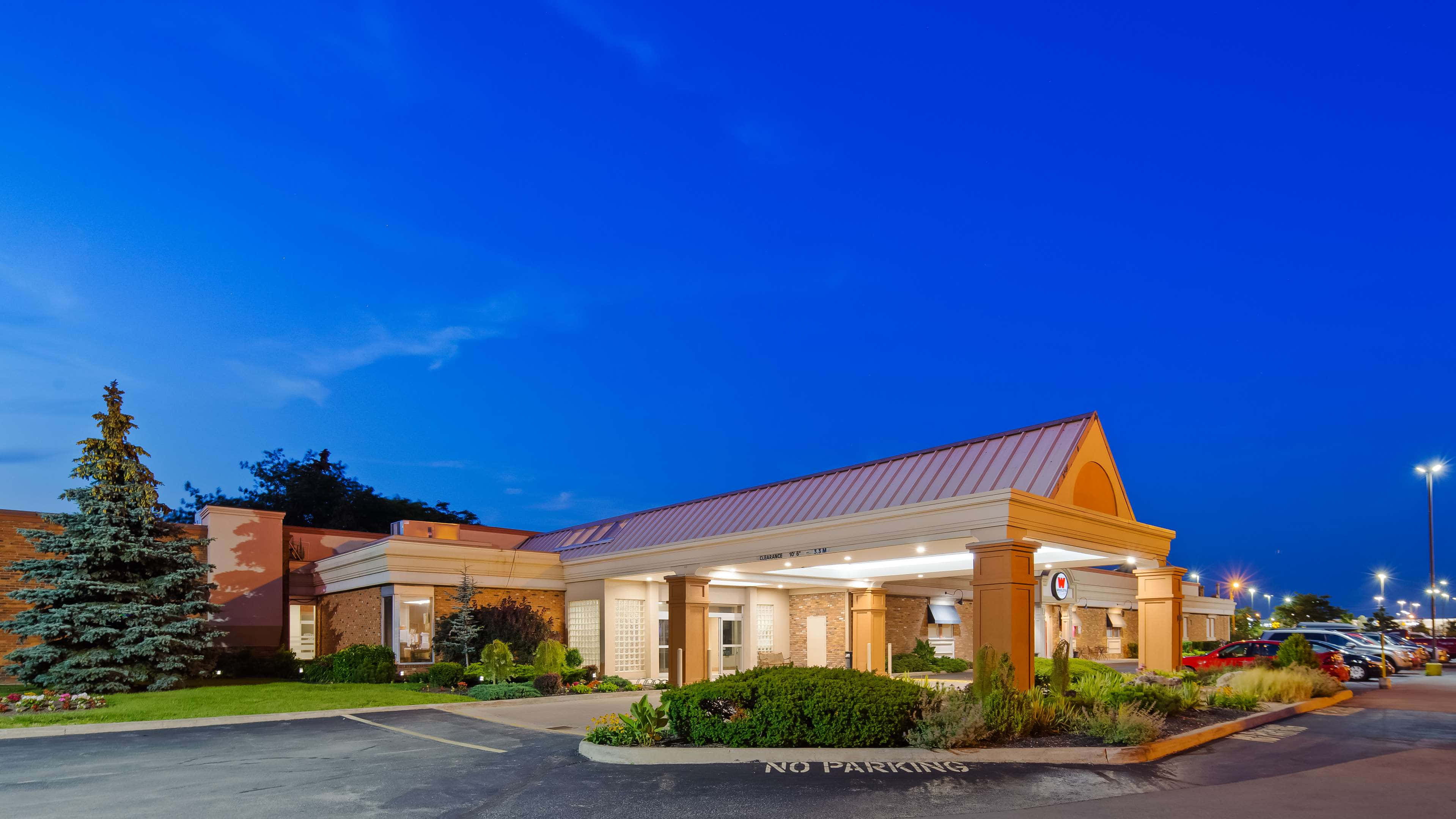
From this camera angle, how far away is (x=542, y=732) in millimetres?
17047

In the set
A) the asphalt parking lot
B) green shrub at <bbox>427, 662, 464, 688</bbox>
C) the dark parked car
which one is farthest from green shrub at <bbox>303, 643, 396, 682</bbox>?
the dark parked car

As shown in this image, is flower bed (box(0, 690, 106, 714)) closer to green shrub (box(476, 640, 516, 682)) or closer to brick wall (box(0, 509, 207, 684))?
green shrub (box(476, 640, 516, 682))

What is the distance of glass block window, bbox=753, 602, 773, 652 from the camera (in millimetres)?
33531

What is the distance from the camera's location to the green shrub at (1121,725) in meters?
13.4

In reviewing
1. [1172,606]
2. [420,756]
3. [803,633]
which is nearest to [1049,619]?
[803,633]

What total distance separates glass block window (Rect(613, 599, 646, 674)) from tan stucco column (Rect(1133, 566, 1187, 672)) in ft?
48.5

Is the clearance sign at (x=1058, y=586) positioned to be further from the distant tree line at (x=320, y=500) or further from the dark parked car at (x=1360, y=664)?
the distant tree line at (x=320, y=500)

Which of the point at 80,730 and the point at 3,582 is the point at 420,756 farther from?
the point at 3,582

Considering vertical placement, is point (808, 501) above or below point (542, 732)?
above

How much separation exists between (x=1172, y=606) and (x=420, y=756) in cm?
1980

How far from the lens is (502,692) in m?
23.7

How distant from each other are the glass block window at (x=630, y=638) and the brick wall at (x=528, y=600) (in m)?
2.35

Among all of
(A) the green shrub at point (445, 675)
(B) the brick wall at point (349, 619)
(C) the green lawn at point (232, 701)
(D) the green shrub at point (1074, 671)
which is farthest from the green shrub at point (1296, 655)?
(B) the brick wall at point (349, 619)

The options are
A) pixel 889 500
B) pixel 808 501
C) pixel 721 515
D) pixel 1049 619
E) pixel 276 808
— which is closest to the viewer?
pixel 276 808
